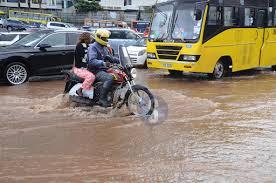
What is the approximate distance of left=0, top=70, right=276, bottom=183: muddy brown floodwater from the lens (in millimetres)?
5019

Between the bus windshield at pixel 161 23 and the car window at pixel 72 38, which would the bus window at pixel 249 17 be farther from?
the car window at pixel 72 38

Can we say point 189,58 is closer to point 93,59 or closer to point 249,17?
point 249,17

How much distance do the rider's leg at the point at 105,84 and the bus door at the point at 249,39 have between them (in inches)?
279

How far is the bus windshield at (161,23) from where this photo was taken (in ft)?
43.6

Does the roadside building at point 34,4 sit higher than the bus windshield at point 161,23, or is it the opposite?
the roadside building at point 34,4

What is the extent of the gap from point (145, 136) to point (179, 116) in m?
1.57

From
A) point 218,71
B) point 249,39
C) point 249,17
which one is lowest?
point 218,71

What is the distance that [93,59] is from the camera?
8.07 m

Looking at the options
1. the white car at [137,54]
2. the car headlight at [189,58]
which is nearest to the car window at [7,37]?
the white car at [137,54]

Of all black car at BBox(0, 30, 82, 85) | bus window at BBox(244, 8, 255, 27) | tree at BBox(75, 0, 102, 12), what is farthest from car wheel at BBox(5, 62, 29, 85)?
tree at BBox(75, 0, 102, 12)

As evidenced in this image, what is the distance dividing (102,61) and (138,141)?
2.23 metres

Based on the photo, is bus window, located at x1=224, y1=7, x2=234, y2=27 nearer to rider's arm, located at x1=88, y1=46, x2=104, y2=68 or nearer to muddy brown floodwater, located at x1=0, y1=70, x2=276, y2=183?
muddy brown floodwater, located at x1=0, y1=70, x2=276, y2=183

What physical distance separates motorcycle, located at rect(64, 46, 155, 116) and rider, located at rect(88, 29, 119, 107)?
4.1 inches

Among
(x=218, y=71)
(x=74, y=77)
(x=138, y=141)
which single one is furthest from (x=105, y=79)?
(x=218, y=71)
